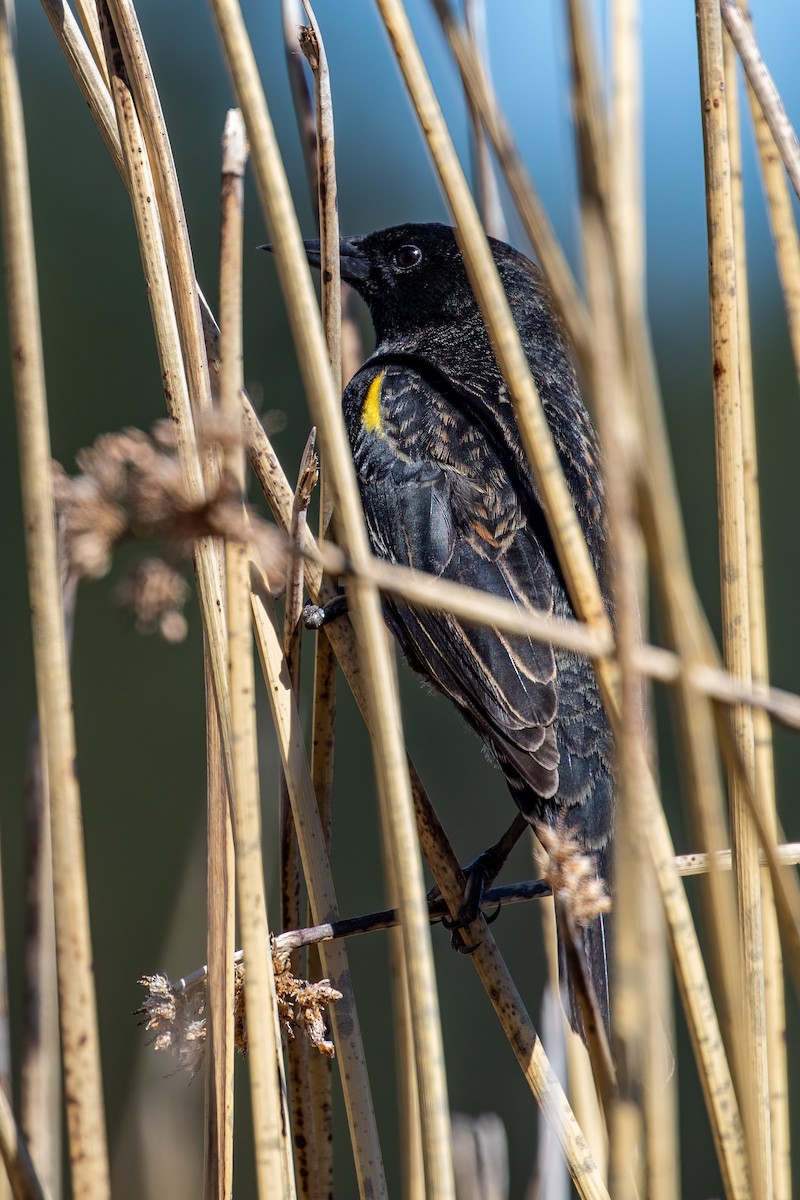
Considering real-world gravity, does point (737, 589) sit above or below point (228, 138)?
below

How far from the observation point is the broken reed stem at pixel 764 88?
62.6 inches

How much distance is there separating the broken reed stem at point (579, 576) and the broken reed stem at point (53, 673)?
0.49 meters

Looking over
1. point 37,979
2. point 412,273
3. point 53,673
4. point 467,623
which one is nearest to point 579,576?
point 53,673

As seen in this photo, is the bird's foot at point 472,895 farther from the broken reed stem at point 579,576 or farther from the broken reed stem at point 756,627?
the broken reed stem at point 579,576

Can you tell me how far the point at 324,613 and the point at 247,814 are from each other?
0.84m

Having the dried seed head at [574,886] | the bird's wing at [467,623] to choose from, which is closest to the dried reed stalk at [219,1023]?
the dried seed head at [574,886]

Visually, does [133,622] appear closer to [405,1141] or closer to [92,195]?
[405,1141]

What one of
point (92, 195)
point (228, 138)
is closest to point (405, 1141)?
point (228, 138)

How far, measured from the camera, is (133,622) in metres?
1.06

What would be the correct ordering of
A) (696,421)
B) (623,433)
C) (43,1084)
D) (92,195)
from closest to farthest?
(623,433), (43,1084), (92,195), (696,421)

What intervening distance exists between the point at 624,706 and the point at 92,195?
9.98 m

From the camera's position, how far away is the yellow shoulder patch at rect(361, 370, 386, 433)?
3152 mm

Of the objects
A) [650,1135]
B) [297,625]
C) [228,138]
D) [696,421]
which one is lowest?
[650,1135]

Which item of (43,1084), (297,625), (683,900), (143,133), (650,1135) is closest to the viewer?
(650,1135)
